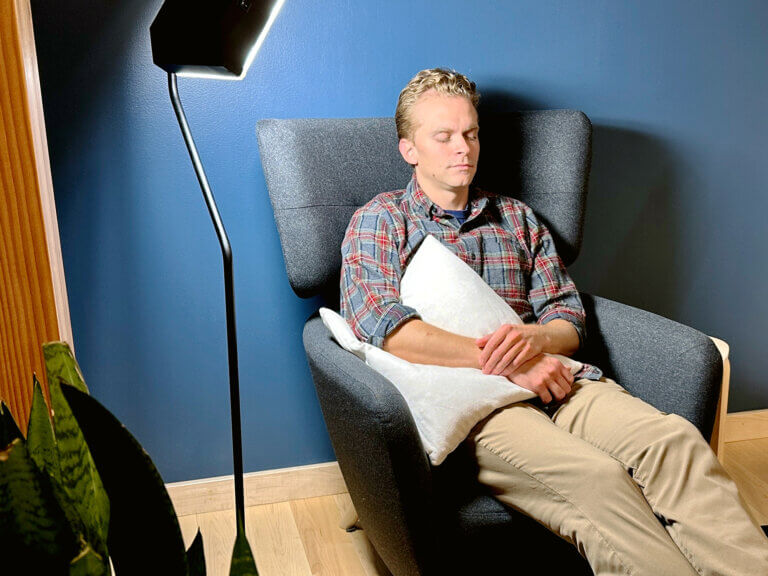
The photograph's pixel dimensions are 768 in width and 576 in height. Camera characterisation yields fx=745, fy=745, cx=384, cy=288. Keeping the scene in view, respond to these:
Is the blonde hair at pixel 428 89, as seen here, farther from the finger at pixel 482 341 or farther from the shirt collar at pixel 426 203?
the finger at pixel 482 341

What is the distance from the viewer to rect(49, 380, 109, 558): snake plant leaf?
16.5 inches

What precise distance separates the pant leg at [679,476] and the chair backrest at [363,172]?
56 cm

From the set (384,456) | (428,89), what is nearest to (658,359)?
(384,456)

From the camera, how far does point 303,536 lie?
1906 millimetres

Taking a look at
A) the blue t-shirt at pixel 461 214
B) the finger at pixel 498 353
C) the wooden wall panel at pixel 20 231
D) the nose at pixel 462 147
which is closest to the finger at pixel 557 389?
the finger at pixel 498 353

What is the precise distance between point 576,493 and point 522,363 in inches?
13.1

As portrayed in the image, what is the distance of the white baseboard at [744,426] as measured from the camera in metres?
2.44

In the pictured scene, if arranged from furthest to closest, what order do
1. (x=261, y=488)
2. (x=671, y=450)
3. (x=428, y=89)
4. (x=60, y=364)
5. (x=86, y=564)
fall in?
1. (x=261, y=488)
2. (x=428, y=89)
3. (x=671, y=450)
4. (x=60, y=364)
5. (x=86, y=564)

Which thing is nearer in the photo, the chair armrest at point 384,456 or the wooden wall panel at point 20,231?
the wooden wall panel at point 20,231

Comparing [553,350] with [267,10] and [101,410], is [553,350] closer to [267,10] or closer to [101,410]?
[267,10]

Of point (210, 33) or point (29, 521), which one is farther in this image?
point (210, 33)

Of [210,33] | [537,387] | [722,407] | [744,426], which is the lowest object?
[744,426]

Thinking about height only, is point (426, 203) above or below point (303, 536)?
above

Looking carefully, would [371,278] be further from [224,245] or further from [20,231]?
[20,231]
